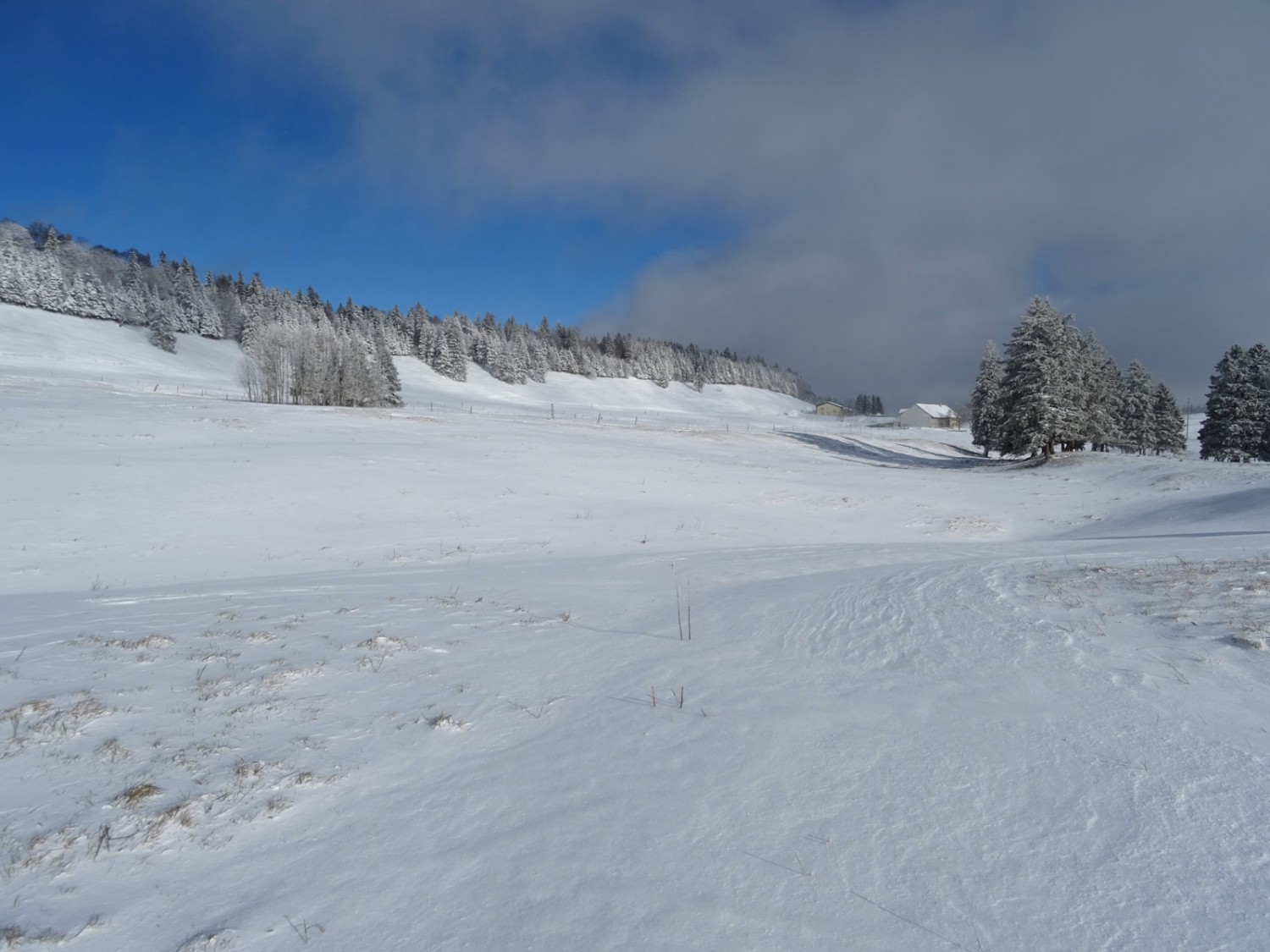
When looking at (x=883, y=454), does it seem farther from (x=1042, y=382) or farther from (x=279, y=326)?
(x=279, y=326)

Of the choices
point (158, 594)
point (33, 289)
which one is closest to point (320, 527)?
point (158, 594)

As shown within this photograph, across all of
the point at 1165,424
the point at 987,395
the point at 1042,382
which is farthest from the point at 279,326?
the point at 1165,424

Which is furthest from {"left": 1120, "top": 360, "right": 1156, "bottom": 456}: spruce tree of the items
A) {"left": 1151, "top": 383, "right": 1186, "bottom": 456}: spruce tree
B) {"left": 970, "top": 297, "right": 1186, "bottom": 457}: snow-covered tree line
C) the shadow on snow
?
the shadow on snow

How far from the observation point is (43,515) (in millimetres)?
14703

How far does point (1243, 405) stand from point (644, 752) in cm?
5837

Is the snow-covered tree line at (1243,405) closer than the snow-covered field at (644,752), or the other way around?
the snow-covered field at (644,752)

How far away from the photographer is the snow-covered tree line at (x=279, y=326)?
59938 mm

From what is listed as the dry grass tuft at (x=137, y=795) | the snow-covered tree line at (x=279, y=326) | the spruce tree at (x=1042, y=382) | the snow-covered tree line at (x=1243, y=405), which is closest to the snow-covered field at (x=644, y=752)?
A: the dry grass tuft at (x=137, y=795)

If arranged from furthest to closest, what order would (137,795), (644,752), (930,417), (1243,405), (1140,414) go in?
(930,417)
(1140,414)
(1243,405)
(644,752)
(137,795)

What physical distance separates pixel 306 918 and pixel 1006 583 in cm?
854

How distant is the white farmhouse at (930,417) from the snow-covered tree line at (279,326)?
63841 millimetres

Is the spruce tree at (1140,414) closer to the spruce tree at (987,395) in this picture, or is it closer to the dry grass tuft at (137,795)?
the spruce tree at (987,395)

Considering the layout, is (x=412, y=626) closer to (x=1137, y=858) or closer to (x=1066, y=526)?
(x=1137, y=858)

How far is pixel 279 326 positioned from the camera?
60.7 meters
